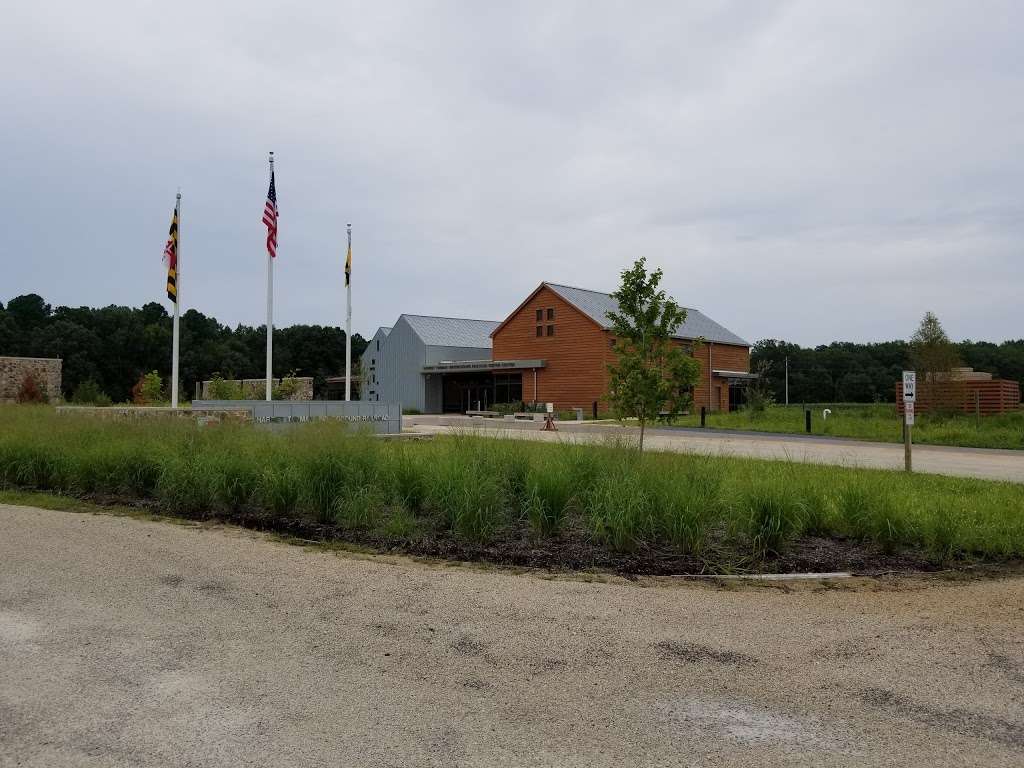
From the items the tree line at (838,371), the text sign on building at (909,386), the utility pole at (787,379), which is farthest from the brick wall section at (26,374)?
the utility pole at (787,379)

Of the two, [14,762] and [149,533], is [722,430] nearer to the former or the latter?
[149,533]

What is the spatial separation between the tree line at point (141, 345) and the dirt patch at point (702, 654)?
183ft

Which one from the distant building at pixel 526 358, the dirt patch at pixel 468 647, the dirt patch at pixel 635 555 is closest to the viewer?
the dirt patch at pixel 468 647

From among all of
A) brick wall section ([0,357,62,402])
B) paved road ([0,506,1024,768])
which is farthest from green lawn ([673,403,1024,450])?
brick wall section ([0,357,62,402])

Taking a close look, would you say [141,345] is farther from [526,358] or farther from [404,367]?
[526,358]

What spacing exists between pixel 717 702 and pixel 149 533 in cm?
718

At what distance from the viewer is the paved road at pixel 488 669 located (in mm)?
3719

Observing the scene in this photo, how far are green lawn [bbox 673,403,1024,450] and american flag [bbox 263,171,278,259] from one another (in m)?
13.1

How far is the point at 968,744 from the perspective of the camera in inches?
147

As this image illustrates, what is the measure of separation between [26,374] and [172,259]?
19.1 metres

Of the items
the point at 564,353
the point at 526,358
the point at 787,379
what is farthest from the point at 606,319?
the point at 787,379

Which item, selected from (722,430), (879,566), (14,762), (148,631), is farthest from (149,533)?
(722,430)

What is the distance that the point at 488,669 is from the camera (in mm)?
4754

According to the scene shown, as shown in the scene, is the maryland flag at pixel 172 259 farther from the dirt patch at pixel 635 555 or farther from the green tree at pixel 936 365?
the green tree at pixel 936 365
